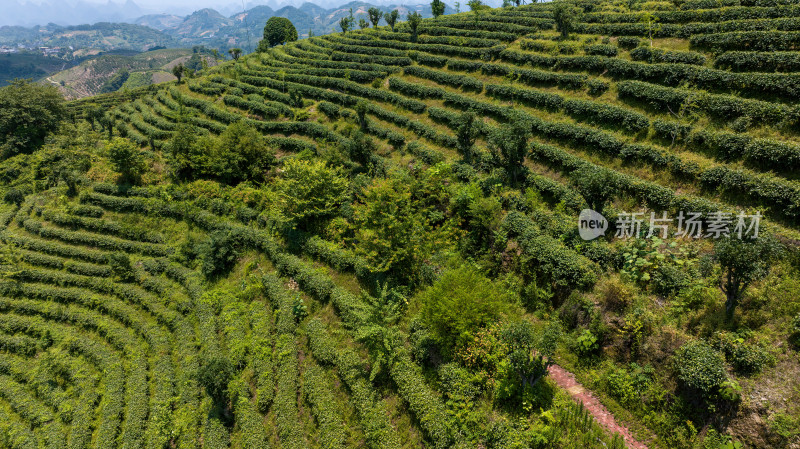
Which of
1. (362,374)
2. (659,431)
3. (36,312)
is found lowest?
(36,312)

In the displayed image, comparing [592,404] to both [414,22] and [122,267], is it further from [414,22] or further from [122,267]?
[414,22]

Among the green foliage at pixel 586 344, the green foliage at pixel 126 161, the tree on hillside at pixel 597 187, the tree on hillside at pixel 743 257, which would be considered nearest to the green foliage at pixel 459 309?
the green foliage at pixel 586 344

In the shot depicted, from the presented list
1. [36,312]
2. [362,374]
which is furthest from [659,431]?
[36,312]

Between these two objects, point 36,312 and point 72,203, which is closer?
point 36,312

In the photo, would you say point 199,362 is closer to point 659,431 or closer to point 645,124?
point 659,431

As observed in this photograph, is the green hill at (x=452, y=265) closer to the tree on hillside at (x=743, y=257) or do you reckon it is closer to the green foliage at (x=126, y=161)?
the tree on hillside at (x=743, y=257)

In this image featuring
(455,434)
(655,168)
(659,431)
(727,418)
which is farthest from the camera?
(655,168)

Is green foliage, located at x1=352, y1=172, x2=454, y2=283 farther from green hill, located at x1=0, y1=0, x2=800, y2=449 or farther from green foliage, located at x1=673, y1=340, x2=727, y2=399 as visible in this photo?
green foliage, located at x1=673, y1=340, x2=727, y2=399
